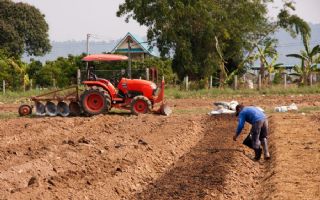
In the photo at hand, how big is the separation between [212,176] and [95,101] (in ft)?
33.0

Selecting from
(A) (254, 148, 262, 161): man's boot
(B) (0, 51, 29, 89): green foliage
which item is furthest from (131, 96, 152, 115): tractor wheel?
(B) (0, 51, 29, 89): green foliage

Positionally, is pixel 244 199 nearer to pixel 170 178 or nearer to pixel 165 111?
pixel 170 178

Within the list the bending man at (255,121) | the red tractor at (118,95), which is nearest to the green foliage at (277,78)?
the red tractor at (118,95)

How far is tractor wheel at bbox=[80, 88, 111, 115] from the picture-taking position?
20047mm

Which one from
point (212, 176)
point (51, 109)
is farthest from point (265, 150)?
point (51, 109)

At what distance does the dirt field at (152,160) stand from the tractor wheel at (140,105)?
732 mm

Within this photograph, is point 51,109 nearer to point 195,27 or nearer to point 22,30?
point 195,27

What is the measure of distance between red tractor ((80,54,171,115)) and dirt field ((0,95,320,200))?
82 cm

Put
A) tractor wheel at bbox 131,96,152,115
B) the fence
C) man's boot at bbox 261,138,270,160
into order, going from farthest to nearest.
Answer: the fence < tractor wheel at bbox 131,96,152,115 < man's boot at bbox 261,138,270,160

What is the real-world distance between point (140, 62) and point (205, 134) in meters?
25.1

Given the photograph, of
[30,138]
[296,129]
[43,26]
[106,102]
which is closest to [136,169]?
[30,138]

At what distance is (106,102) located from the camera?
20.1 m

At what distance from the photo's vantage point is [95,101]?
20.3 meters

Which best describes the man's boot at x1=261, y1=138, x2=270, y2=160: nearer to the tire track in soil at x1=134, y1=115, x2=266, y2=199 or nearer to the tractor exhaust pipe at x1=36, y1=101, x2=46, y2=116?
the tire track in soil at x1=134, y1=115, x2=266, y2=199
